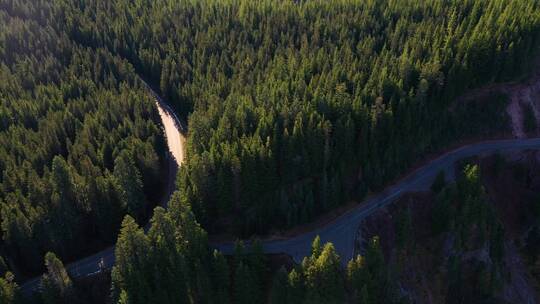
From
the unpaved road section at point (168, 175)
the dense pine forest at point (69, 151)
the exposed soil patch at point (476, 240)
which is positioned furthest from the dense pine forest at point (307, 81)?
the dense pine forest at point (69, 151)

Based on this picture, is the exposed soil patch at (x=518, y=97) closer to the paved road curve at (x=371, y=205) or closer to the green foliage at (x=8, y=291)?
the paved road curve at (x=371, y=205)

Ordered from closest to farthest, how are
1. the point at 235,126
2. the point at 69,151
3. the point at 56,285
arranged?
the point at 56,285 < the point at 235,126 < the point at 69,151

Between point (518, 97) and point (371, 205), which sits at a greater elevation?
point (518, 97)

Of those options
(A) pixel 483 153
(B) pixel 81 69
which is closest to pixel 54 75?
(B) pixel 81 69

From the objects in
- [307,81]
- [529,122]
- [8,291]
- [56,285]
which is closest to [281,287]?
[56,285]

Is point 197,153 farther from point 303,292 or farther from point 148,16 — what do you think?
point 148,16

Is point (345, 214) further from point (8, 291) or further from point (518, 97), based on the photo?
point (8, 291)

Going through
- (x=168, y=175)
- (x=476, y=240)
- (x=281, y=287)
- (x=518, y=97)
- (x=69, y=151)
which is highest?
(x=518, y=97)
